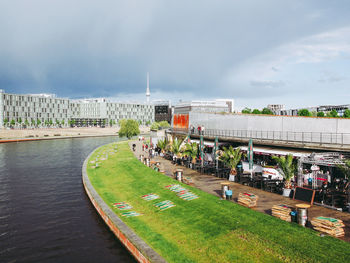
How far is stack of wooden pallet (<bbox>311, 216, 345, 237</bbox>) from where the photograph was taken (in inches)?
558

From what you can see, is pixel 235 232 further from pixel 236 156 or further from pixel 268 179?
pixel 236 156

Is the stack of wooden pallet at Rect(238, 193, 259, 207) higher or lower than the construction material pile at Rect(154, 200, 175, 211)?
higher

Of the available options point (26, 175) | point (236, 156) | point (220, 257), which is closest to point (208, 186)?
point (236, 156)

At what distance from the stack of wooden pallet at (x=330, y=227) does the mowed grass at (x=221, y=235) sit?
Result: 1.39ft

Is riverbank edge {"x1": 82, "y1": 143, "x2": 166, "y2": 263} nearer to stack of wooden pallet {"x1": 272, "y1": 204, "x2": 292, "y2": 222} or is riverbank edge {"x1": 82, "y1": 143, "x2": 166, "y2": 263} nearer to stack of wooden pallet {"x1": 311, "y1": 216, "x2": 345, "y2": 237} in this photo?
stack of wooden pallet {"x1": 272, "y1": 204, "x2": 292, "y2": 222}

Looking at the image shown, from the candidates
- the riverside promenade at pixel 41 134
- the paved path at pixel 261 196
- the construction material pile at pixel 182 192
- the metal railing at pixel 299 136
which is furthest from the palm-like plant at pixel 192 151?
the riverside promenade at pixel 41 134

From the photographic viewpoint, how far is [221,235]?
1554 centimetres

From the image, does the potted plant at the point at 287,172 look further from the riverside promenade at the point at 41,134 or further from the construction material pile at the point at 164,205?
the riverside promenade at the point at 41,134

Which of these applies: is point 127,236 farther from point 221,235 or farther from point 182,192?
point 182,192

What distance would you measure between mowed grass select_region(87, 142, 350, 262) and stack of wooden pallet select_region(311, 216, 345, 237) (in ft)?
1.39

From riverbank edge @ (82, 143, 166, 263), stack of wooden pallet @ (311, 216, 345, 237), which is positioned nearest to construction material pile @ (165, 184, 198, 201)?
riverbank edge @ (82, 143, 166, 263)

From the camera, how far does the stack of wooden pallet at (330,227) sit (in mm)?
14164

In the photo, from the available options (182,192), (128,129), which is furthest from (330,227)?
(128,129)

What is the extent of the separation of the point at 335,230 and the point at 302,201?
5.97m
